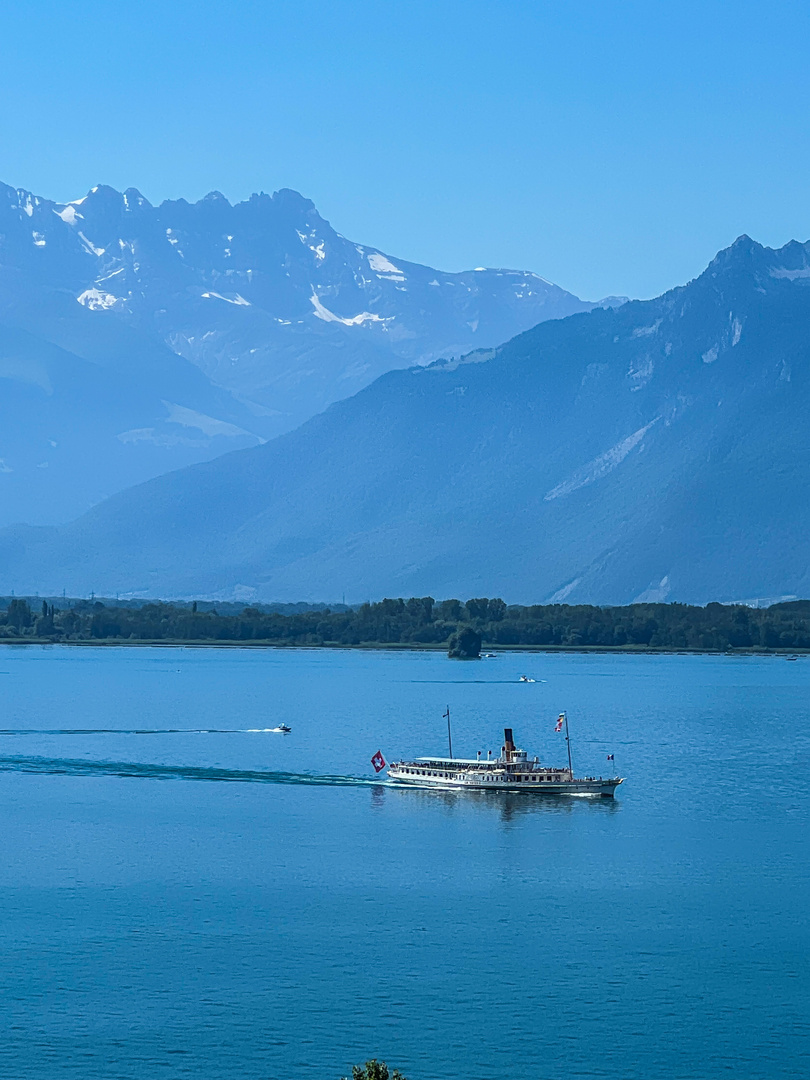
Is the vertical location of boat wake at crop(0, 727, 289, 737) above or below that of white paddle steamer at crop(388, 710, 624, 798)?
above

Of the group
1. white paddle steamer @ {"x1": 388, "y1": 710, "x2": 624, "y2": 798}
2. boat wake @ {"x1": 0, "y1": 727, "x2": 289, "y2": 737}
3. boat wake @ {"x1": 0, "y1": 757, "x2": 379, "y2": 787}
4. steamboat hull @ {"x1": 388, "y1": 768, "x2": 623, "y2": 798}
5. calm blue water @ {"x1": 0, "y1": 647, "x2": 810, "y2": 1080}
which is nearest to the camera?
calm blue water @ {"x1": 0, "y1": 647, "x2": 810, "y2": 1080}

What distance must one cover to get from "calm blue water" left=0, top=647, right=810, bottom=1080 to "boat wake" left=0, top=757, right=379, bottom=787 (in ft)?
1.17

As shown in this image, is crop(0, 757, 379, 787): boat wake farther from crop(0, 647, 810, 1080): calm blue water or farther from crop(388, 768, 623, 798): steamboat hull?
crop(388, 768, 623, 798): steamboat hull

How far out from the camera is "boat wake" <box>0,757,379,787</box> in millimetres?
109875

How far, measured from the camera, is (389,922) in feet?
226

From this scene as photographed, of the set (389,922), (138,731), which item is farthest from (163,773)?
(389,922)

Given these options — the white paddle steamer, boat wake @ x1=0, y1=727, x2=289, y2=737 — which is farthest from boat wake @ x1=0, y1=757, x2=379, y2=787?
boat wake @ x1=0, y1=727, x2=289, y2=737

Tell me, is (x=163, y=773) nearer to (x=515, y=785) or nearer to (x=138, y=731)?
(x=515, y=785)

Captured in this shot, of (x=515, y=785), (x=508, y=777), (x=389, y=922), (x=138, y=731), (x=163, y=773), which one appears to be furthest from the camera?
(x=138, y=731)

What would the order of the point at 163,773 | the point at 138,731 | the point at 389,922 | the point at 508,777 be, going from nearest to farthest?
the point at 389,922, the point at 508,777, the point at 163,773, the point at 138,731

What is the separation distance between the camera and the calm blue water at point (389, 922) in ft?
178

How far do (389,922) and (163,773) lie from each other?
4600cm

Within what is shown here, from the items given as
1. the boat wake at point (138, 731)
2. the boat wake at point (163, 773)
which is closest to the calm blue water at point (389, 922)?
the boat wake at point (163, 773)

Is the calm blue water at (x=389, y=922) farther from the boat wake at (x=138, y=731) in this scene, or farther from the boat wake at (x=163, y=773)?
the boat wake at (x=138, y=731)
